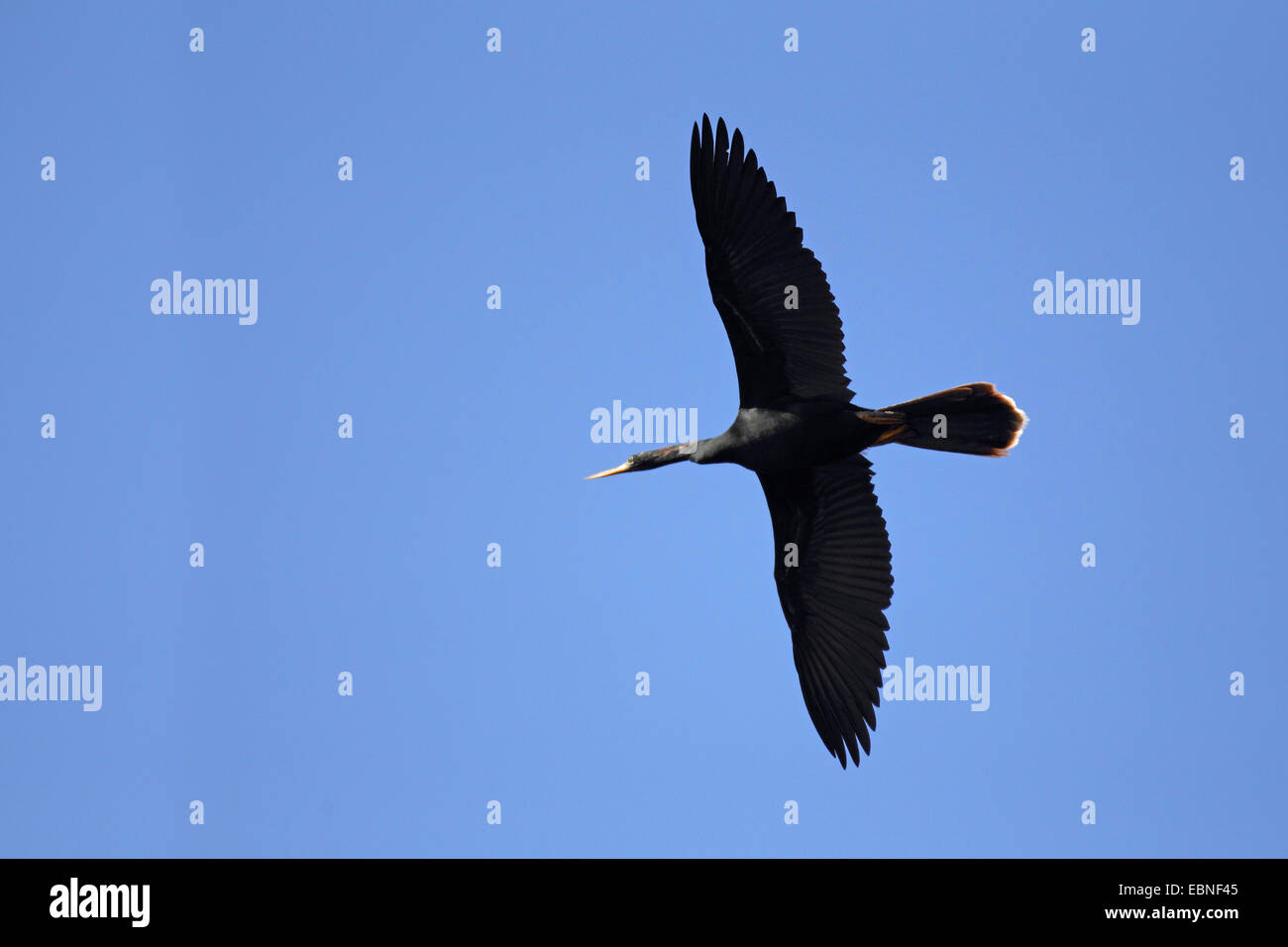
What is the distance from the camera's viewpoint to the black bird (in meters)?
12.9

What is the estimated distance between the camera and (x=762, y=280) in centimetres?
1298

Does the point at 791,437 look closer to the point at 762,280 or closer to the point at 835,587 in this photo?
the point at 762,280

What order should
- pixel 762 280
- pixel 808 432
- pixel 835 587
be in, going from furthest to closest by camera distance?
pixel 835 587, pixel 808 432, pixel 762 280

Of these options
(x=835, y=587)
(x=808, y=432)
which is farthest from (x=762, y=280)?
(x=835, y=587)

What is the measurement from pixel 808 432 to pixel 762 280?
54.8 inches

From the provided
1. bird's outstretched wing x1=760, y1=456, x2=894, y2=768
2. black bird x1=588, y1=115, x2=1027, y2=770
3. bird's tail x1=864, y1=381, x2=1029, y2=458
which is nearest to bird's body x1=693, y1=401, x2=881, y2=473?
black bird x1=588, y1=115, x2=1027, y2=770

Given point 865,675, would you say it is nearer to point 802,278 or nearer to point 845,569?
point 845,569

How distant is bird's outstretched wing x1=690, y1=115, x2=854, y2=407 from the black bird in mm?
11

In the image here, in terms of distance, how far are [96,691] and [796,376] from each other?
33.9ft

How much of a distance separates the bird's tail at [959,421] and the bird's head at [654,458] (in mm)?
1780

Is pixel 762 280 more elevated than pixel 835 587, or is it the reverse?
pixel 762 280

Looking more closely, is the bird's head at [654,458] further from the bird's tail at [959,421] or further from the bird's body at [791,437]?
the bird's tail at [959,421]

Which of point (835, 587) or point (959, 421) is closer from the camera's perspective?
point (959, 421)

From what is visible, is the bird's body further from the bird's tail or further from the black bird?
the bird's tail
